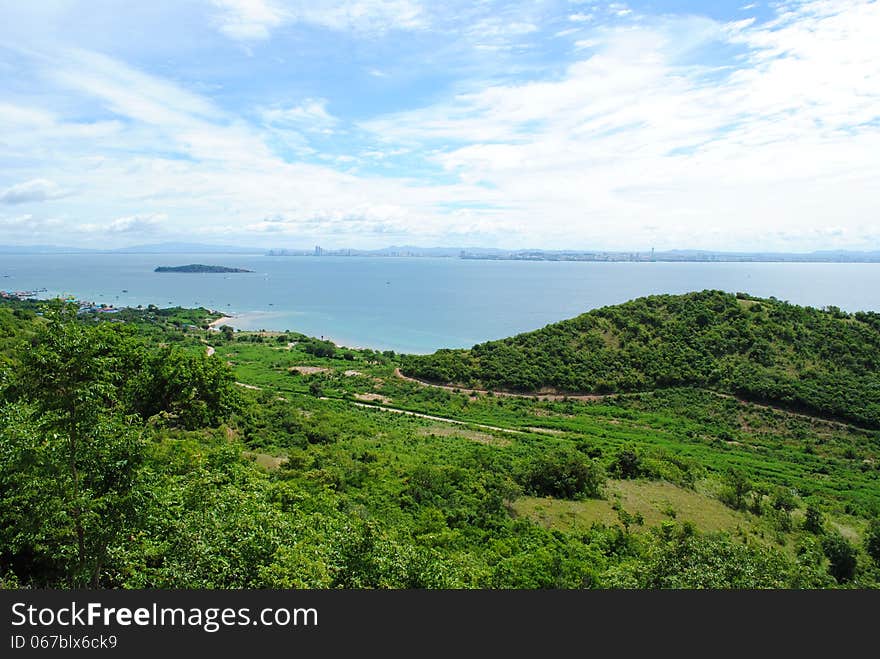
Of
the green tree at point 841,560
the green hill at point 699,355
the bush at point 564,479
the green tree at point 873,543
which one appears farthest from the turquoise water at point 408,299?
the green tree at point 841,560

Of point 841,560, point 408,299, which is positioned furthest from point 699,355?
point 408,299

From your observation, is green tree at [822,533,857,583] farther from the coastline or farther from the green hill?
the coastline

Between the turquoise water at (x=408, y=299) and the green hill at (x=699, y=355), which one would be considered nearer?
the green hill at (x=699, y=355)

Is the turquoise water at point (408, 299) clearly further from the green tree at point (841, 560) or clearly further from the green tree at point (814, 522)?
the green tree at point (841, 560)

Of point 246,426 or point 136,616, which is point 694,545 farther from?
point 246,426

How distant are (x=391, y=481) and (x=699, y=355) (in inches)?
1558

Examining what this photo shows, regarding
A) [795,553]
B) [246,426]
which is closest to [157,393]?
[246,426]

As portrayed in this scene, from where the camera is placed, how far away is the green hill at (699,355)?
43156mm

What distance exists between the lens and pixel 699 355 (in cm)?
4934

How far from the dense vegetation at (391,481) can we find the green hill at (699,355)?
1118 millimetres

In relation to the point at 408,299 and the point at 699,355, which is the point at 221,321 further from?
the point at 699,355

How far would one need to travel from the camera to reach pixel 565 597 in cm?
617

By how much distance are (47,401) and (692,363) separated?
51453 millimetres

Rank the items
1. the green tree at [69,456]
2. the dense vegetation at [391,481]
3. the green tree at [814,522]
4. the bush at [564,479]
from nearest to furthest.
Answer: the green tree at [69,456] < the dense vegetation at [391,481] < the green tree at [814,522] < the bush at [564,479]
